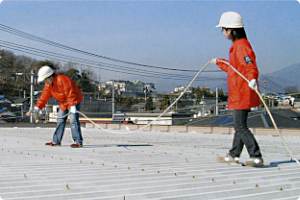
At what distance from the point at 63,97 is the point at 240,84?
12.7 ft

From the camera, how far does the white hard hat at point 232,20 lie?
4516 mm

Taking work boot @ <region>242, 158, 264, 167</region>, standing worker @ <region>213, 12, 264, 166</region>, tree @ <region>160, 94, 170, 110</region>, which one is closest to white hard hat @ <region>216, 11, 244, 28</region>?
standing worker @ <region>213, 12, 264, 166</region>

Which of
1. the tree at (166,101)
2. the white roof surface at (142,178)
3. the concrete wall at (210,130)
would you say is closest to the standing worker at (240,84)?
the white roof surface at (142,178)

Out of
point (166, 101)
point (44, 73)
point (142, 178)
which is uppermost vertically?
point (44, 73)

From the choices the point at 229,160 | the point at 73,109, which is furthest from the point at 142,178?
the point at 73,109

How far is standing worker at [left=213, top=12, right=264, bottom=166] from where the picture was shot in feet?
14.5

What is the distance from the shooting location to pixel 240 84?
445 centimetres

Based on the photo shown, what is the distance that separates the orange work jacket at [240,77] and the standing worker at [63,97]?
345 centimetres

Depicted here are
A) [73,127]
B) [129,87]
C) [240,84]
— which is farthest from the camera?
[129,87]

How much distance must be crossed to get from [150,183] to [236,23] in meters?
2.33

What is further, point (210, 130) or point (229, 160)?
point (210, 130)

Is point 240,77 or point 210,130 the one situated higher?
point 240,77

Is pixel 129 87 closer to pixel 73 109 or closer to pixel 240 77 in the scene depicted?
pixel 73 109

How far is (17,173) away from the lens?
4102 millimetres
